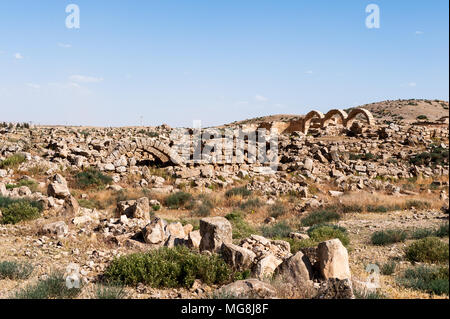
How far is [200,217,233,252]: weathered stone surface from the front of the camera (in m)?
6.14

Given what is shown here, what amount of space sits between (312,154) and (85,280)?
58.5 ft

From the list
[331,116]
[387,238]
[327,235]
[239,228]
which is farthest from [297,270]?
[331,116]

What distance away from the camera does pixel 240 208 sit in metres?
12.9

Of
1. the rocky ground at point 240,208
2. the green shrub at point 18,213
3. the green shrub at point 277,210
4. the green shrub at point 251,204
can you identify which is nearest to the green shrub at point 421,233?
the rocky ground at point 240,208

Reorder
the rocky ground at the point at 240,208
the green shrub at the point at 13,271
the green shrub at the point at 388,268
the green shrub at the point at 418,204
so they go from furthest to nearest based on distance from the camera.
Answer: the green shrub at the point at 418,204
the green shrub at the point at 388,268
the green shrub at the point at 13,271
the rocky ground at the point at 240,208

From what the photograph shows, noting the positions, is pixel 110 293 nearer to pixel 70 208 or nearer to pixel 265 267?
pixel 265 267

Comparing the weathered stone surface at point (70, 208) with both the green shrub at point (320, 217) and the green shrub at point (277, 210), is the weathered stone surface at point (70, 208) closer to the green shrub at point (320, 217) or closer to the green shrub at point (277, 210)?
the green shrub at point (277, 210)

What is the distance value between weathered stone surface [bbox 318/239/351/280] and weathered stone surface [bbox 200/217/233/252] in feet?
5.86

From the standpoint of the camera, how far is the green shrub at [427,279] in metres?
4.94

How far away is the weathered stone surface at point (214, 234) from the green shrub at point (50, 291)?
2.23 metres

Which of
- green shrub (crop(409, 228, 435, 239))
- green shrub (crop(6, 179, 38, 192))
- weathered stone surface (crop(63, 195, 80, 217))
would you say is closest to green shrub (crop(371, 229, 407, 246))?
green shrub (crop(409, 228, 435, 239))

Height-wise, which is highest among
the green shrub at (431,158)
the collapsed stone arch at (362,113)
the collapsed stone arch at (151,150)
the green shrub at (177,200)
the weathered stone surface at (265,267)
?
the collapsed stone arch at (362,113)

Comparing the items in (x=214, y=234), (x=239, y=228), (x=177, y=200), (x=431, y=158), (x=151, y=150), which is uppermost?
(x=151, y=150)

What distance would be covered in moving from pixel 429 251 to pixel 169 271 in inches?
196
